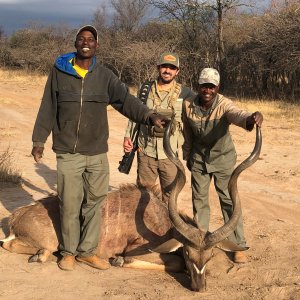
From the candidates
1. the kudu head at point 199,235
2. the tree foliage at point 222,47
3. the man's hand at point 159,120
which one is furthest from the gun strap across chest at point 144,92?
the tree foliage at point 222,47

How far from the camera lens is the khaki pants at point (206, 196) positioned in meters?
5.09

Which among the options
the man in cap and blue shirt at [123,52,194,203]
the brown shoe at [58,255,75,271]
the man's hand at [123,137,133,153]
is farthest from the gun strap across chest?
the brown shoe at [58,255,75,271]

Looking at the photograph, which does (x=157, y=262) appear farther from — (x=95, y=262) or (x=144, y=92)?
(x=144, y=92)

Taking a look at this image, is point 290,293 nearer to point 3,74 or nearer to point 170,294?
point 170,294

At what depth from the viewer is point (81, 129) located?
4727 mm

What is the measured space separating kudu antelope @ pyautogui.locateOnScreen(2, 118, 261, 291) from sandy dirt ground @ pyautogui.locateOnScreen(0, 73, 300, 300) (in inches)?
5.2

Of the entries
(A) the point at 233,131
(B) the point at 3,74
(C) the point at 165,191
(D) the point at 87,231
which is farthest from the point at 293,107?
(B) the point at 3,74

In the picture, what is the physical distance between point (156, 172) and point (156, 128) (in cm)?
59

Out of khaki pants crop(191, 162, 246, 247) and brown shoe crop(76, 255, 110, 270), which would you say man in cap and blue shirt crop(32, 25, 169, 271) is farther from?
khaki pants crop(191, 162, 246, 247)

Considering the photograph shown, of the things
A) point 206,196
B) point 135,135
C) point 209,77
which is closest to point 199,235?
point 206,196

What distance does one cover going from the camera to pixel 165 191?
5766 mm

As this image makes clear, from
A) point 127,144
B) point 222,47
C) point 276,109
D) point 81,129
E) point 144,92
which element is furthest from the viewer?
point 222,47

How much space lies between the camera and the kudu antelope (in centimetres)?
503

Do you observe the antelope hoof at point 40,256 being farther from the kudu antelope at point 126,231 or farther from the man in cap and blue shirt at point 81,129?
the man in cap and blue shirt at point 81,129
